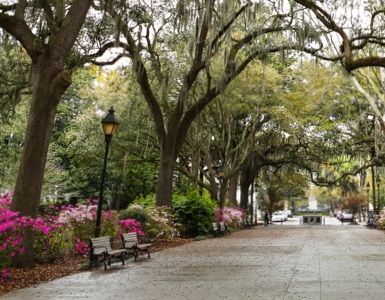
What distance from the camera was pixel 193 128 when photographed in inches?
1011

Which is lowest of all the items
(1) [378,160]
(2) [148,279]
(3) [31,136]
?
(2) [148,279]

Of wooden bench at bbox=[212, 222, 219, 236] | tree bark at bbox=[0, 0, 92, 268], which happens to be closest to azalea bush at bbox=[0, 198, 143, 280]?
tree bark at bbox=[0, 0, 92, 268]

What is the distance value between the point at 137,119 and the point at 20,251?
1543 centimetres

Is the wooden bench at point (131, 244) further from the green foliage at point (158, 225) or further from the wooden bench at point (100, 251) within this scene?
the green foliage at point (158, 225)

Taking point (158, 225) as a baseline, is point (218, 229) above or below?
below

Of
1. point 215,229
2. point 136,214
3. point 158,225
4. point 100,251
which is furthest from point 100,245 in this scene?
point 215,229

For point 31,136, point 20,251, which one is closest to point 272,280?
point 20,251

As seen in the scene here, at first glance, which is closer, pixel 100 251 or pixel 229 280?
pixel 229 280

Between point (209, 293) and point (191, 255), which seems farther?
point (191, 255)

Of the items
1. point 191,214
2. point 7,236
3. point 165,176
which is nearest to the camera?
point 7,236

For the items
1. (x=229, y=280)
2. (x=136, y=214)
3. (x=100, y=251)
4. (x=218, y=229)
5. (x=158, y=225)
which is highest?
(x=136, y=214)

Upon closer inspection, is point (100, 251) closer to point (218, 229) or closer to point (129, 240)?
point (129, 240)

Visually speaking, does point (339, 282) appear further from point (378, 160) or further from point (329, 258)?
point (378, 160)

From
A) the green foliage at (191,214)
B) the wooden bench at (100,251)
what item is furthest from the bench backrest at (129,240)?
the green foliage at (191,214)
